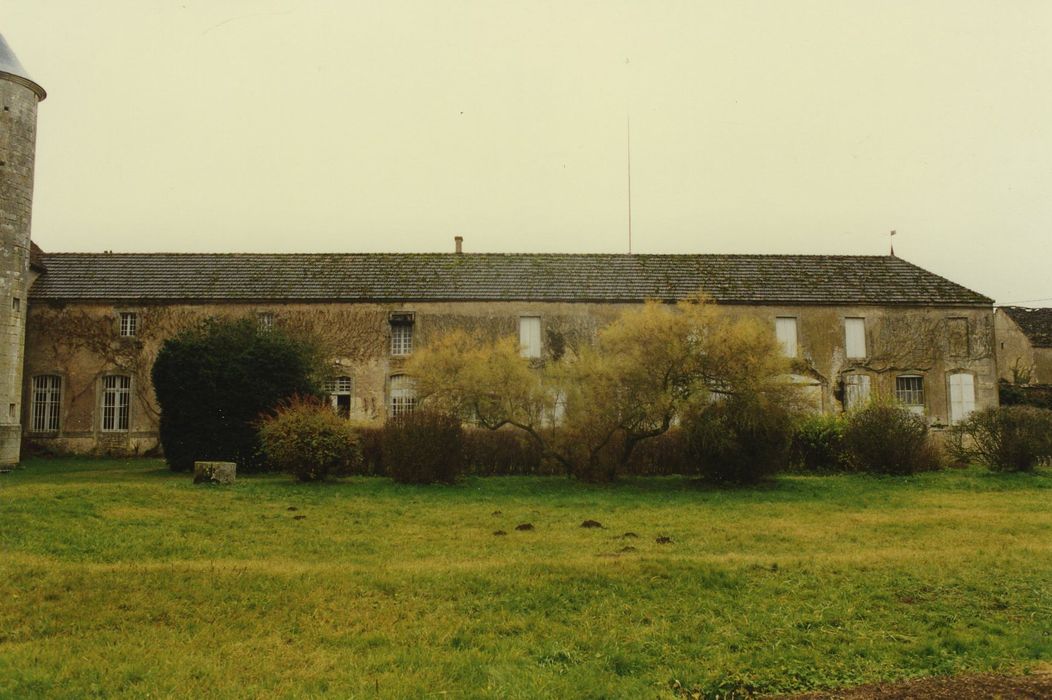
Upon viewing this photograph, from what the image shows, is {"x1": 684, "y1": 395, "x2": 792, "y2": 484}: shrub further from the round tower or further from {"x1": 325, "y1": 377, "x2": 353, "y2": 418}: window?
the round tower

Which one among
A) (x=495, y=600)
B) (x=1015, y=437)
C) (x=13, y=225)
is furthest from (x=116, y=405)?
(x=1015, y=437)

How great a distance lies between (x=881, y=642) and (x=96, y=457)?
2665 centimetres

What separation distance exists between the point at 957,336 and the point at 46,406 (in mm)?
31410

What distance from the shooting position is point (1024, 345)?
42.2 meters

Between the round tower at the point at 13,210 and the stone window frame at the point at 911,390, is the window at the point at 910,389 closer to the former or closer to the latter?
the stone window frame at the point at 911,390

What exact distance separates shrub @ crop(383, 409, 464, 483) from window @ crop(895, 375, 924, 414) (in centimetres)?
1793

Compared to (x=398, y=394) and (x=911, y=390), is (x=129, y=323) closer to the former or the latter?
(x=398, y=394)

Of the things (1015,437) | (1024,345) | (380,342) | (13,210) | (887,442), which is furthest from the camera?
(1024,345)

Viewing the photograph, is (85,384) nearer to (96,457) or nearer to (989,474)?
(96,457)

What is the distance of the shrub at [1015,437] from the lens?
2025cm

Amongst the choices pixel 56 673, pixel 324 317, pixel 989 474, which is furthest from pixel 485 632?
pixel 324 317

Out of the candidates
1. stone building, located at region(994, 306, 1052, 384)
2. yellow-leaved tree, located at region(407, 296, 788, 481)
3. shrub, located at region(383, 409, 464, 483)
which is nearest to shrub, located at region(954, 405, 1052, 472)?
yellow-leaved tree, located at region(407, 296, 788, 481)

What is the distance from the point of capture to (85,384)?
95.3 feet

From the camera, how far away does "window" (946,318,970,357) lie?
98.3 ft
